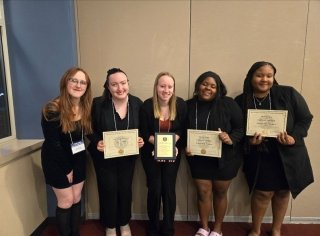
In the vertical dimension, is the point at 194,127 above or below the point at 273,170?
above

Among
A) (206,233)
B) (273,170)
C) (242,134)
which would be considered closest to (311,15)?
(242,134)

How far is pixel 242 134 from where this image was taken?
2.04m

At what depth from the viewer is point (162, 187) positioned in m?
2.19

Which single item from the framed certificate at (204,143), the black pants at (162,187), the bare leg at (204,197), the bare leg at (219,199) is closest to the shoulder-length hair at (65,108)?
the black pants at (162,187)

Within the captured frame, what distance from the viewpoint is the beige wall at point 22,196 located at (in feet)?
6.14

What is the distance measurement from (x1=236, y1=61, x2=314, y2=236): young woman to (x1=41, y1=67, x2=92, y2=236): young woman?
1.44m

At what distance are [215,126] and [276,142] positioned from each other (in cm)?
55

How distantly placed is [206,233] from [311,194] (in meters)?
1.26

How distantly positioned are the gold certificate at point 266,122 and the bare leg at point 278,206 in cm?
64

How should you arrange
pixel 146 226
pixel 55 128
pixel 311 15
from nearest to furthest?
pixel 55 128 < pixel 311 15 < pixel 146 226

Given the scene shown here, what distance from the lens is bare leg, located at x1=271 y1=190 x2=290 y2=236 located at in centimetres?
217

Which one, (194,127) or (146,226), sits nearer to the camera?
(194,127)

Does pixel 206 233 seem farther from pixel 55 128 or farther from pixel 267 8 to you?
pixel 267 8

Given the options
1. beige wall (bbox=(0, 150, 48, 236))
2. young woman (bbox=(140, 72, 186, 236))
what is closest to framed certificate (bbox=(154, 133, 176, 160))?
young woman (bbox=(140, 72, 186, 236))
